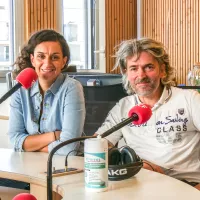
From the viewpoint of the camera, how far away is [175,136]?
2141 millimetres

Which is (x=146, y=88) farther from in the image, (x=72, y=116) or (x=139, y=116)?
(x=139, y=116)

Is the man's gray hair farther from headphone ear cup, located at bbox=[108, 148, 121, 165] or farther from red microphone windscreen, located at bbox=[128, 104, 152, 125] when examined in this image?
red microphone windscreen, located at bbox=[128, 104, 152, 125]

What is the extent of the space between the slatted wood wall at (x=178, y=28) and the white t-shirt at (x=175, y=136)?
4155 mm

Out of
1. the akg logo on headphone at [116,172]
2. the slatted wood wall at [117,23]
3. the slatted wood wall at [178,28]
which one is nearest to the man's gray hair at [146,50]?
the akg logo on headphone at [116,172]

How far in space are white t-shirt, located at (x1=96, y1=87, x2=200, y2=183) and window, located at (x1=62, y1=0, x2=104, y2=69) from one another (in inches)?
171

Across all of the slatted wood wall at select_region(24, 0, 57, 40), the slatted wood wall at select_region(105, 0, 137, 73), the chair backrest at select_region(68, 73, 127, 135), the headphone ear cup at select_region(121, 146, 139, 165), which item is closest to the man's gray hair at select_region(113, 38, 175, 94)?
the chair backrest at select_region(68, 73, 127, 135)

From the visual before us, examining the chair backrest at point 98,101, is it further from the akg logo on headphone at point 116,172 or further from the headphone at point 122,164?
the akg logo on headphone at point 116,172

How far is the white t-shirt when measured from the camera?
2.12 metres

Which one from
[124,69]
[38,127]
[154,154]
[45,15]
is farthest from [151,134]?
[45,15]

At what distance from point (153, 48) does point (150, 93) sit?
0.79 ft

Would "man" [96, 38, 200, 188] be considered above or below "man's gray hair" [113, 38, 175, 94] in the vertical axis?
below

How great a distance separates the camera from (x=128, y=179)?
1.55 metres

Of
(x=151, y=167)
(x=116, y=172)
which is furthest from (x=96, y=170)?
(x=151, y=167)

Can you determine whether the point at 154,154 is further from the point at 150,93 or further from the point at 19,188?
the point at 19,188
